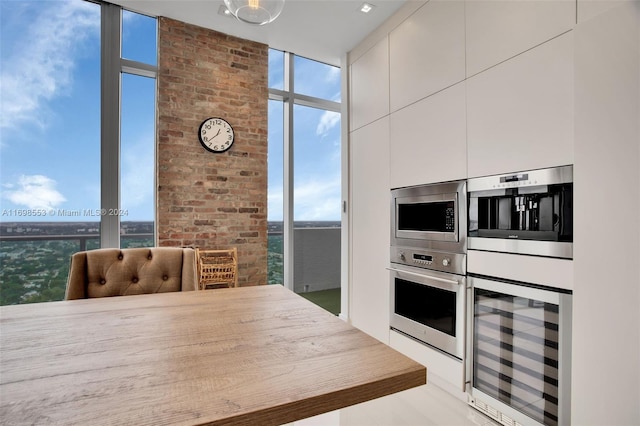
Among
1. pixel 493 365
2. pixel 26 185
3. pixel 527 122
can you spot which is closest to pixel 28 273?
pixel 26 185

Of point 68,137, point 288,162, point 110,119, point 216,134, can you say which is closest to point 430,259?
point 288,162

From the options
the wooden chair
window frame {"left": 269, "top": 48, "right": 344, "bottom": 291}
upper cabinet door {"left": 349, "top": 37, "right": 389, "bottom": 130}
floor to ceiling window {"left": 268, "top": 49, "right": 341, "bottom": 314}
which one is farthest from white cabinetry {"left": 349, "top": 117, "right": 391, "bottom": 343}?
the wooden chair

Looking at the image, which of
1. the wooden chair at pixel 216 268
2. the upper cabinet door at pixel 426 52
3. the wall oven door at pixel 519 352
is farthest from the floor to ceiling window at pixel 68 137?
the wall oven door at pixel 519 352

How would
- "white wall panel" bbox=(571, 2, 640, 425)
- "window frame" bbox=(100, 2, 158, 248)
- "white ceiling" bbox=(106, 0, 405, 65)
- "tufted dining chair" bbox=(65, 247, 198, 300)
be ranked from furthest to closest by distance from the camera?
"window frame" bbox=(100, 2, 158, 248) < "white ceiling" bbox=(106, 0, 405, 65) < "tufted dining chair" bbox=(65, 247, 198, 300) < "white wall panel" bbox=(571, 2, 640, 425)

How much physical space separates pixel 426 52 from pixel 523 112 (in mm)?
942

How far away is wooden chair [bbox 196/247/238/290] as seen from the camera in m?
3.23

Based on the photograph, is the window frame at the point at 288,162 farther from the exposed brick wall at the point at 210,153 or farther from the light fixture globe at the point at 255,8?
the light fixture globe at the point at 255,8

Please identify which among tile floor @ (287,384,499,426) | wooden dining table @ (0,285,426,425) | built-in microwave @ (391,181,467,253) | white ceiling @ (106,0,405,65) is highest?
white ceiling @ (106,0,405,65)

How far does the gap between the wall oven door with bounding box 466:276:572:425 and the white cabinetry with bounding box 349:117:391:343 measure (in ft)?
2.90

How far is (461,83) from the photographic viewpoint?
215cm

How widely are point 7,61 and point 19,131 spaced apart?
55 cm

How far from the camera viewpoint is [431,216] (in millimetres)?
2383

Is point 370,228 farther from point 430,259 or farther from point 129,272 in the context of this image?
point 129,272

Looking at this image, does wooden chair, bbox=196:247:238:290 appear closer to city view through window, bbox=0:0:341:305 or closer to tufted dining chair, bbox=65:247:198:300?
city view through window, bbox=0:0:341:305
